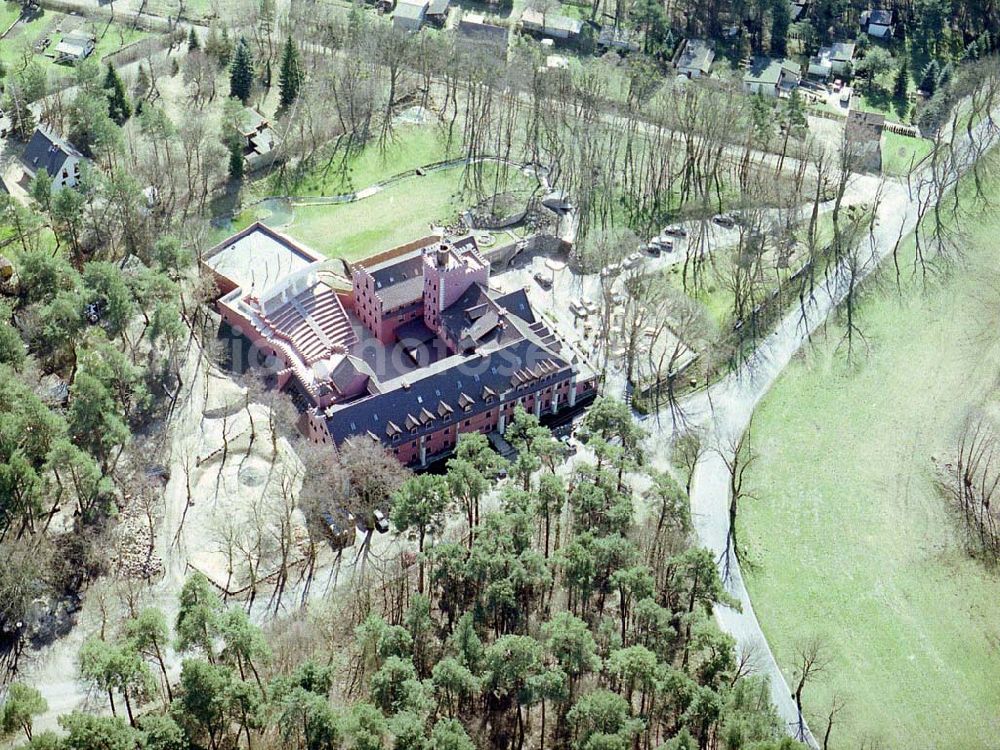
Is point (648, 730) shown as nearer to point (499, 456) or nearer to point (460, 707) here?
point (460, 707)

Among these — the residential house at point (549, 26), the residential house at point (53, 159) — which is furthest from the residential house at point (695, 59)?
the residential house at point (53, 159)

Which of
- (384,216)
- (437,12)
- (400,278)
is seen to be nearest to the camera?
(400,278)

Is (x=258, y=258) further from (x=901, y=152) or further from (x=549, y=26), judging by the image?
(x=901, y=152)

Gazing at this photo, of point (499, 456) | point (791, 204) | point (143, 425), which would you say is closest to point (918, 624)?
point (499, 456)

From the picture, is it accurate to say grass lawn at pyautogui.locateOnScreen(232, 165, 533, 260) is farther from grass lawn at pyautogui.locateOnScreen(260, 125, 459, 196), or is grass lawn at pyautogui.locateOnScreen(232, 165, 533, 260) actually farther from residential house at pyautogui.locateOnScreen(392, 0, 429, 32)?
residential house at pyautogui.locateOnScreen(392, 0, 429, 32)

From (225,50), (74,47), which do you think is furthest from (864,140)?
(74,47)

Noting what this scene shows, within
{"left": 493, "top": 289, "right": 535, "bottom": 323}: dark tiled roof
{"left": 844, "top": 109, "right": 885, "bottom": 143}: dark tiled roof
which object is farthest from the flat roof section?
{"left": 844, "top": 109, "right": 885, "bottom": 143}: dark tiled roof

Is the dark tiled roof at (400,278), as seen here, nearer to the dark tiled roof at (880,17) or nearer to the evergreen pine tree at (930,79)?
the evergreen pine tree at (930,79)
